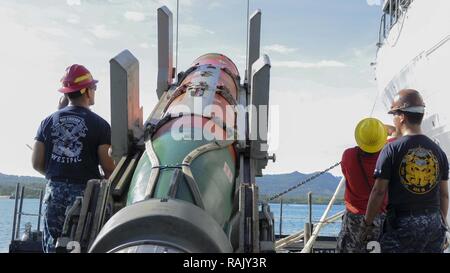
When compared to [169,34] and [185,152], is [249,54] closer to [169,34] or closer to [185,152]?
[169,34]

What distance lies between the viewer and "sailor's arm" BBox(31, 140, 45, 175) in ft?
16.1

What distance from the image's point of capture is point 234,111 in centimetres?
572

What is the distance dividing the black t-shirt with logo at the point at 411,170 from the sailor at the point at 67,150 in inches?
97.6

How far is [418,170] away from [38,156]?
3271mm

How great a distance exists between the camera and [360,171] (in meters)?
5.23

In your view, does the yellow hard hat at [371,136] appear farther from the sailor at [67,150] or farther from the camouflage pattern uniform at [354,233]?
the sailor at [67,150]

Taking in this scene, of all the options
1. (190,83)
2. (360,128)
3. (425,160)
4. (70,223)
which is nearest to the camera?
(70,223)

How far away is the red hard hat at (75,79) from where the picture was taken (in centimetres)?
488

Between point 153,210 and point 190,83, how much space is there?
9.76 feet

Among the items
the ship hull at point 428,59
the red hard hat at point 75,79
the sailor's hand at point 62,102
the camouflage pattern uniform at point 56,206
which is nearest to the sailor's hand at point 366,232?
the camouflage pattern uniform at point 56,206

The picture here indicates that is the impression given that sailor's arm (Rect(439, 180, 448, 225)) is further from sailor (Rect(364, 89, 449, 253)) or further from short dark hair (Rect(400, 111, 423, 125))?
short dark hair (Rect(400, 111, 423, 125))

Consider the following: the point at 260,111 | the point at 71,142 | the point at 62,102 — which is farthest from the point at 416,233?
the point at 62,102
